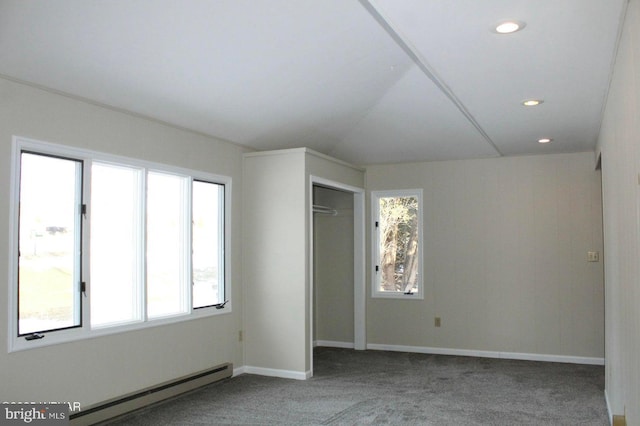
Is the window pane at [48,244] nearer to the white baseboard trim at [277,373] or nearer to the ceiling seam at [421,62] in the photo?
the white baseboard trim at [277,373]

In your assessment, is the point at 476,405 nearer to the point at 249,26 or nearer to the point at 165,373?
A: the point at 165,373

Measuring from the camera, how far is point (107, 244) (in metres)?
4.82

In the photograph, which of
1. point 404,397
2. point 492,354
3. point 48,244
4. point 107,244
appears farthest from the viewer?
point 492,354

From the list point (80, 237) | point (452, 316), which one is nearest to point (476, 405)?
point (452, 316)

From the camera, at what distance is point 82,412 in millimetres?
4402

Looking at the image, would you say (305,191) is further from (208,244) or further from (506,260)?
→ (506,260)

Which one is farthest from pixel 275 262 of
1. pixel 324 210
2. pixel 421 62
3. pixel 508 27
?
pixel 508 27

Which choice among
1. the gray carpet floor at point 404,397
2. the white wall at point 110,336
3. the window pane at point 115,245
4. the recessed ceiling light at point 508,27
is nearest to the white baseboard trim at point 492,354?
the gray carpet floor at point 404,397

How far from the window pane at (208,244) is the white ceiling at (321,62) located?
63cm

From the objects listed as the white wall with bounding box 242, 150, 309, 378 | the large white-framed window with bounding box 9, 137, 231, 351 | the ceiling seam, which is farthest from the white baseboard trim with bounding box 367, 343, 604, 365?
the large white-framed window with bounding box 9, 137, 231, 351

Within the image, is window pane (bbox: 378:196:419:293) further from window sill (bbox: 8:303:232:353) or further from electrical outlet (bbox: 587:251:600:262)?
window sill (bbox: 8:303:232:353)

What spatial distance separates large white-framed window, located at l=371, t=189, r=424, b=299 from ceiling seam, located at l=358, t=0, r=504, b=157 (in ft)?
4.65

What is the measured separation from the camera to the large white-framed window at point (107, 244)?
412cm

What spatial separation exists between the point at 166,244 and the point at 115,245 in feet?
2.13
